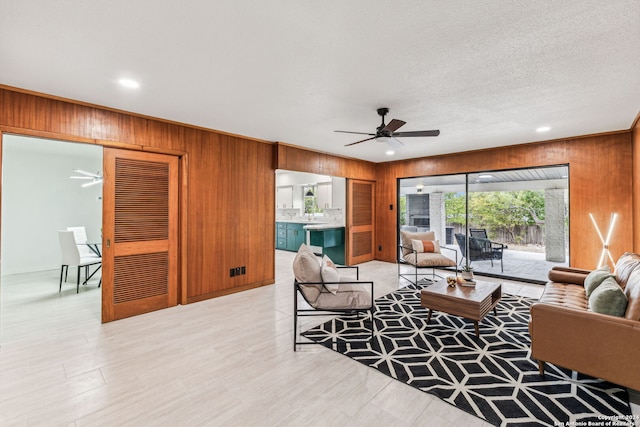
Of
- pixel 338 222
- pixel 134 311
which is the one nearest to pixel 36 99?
pixel 134 311

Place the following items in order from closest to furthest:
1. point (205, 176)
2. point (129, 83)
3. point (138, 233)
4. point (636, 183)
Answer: point (129, 83)
point (138, 233)
point (636, 183)
point (205, 176)

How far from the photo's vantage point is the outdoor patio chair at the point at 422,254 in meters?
5.00

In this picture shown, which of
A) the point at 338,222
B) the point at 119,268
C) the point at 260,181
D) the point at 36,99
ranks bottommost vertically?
the point at 119,268

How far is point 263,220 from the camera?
5.01 m

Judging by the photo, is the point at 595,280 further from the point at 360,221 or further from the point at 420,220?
the point at 360,221

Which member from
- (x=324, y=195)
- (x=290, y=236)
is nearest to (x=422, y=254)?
(x=324, y=195)

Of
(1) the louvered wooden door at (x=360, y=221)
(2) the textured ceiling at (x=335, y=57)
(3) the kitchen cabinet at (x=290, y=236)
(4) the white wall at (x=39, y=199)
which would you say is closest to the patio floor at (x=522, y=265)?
(1) the louvered wooden door at (x=360, y=221)

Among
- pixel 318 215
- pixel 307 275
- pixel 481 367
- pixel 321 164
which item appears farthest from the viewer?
pixel 318 215

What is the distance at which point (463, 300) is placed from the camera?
3.04 m

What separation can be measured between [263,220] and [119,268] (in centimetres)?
218

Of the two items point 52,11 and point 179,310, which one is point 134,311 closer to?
point 179,310

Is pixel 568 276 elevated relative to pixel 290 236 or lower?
lower

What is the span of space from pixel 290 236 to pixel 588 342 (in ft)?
23.9

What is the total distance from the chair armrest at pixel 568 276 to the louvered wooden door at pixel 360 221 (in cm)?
378
